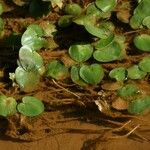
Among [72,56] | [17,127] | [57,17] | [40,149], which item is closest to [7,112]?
[17,127]

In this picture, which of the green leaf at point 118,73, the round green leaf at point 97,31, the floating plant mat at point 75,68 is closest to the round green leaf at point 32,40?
the floating plant mat at point 75,68

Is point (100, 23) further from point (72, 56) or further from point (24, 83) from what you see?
point (24, 83)

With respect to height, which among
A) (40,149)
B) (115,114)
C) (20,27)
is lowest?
(40,149)

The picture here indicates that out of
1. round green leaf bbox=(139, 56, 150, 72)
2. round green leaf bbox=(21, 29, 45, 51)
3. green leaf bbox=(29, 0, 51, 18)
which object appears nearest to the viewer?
round green leaf bbox=(139, 56, 150, 72)

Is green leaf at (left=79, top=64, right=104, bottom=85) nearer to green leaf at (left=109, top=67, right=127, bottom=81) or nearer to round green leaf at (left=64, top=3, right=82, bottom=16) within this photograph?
green leaf at (left=109, top=67, right=127, bottom=81)

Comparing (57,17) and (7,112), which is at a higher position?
(57,17)

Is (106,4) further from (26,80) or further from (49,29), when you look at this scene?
(26,80)

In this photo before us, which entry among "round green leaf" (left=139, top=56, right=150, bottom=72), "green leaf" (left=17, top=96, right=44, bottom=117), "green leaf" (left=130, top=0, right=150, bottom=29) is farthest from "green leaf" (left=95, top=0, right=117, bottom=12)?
"green leaf" (left=17, top=96, right=44, bottom=117)
